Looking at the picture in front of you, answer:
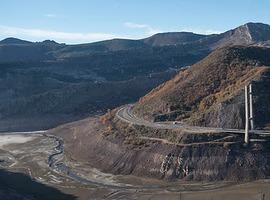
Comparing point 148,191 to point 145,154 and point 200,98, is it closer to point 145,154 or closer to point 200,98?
point 145,154

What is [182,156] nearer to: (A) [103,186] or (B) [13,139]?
(A) [103,186]

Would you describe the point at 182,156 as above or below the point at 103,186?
above

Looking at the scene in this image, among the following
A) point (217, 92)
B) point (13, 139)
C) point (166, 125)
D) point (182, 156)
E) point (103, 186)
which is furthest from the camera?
point (13, 139)

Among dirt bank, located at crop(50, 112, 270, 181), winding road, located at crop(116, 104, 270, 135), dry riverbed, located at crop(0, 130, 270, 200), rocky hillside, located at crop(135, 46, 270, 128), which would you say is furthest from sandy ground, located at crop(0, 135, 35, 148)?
dirt bank, located at crop(50, 112, 270, 181)

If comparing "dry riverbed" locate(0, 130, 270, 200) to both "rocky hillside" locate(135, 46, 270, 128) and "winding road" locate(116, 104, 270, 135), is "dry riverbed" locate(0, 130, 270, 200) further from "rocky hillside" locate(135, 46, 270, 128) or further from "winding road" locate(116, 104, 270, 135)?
"rocky hillside" locate(135, 46, 270, 128)

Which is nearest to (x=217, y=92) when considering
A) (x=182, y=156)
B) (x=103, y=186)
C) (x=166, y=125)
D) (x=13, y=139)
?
(x=166, y=125)

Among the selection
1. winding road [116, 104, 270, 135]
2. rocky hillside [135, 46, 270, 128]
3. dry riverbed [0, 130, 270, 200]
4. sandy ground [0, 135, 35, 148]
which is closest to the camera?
dry riverbed [0, 130, 270, 200]
